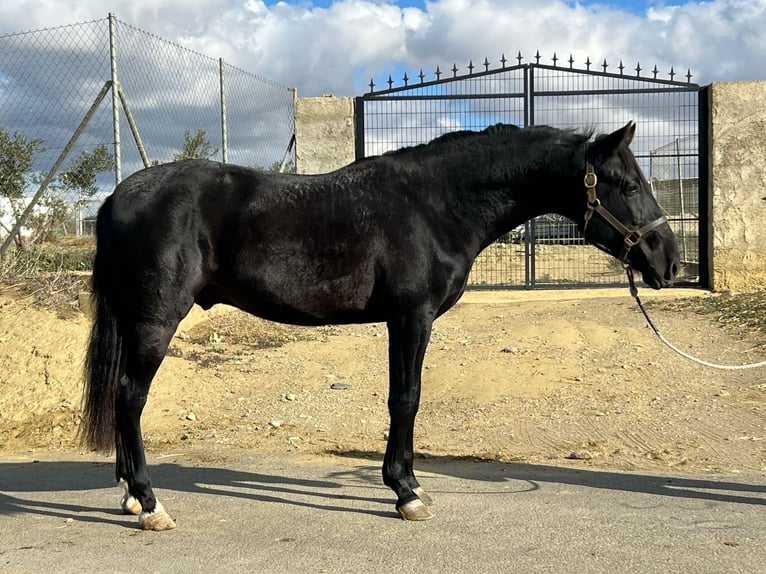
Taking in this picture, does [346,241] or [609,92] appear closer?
[346,241]

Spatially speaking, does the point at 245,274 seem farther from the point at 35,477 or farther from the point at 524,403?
the point at 524,403

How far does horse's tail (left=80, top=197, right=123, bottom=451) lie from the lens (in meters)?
4.39

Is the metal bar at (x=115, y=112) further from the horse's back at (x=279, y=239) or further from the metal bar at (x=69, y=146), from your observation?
the horse's back at (x=279, y=239)

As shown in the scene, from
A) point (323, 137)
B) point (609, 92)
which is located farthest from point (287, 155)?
point (609, 92)

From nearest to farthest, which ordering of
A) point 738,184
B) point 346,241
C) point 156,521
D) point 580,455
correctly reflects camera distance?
point 156,521 < point 346,241 < point 580,455 < point 738,184

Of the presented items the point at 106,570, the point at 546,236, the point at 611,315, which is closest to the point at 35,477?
the point at 106,570

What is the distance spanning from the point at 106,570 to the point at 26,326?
5.44 metres

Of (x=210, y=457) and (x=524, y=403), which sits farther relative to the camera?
(x=524, y=403)

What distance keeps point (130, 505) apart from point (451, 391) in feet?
13.9

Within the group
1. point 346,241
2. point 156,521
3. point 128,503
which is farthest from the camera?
point 128,503

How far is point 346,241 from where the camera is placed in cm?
417

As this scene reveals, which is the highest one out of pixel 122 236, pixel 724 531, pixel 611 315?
pixel 122 236

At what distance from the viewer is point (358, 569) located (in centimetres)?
343

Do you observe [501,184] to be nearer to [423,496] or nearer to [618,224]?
[618,224]
